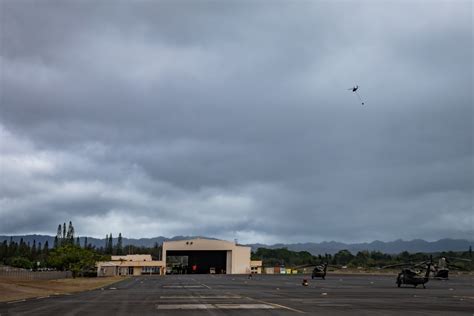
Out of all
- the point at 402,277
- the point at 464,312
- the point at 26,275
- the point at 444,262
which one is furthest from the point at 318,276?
the point at 464,312

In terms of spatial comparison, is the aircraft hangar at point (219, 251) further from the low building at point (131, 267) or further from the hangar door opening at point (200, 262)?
the low building at point (131, 267)

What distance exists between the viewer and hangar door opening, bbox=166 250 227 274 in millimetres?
174375

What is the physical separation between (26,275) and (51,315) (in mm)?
60008

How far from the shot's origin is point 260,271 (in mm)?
184375

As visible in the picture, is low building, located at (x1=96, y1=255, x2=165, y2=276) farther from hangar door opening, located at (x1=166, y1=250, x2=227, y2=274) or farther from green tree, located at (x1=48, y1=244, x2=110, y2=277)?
green tree, located at (x1=48, y1=244, x2=110, y2=277)

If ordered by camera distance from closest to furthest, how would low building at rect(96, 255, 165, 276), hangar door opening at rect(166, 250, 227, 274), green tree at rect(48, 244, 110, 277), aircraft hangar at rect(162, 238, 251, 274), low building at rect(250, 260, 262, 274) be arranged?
green tree at rect(48, 244, 110, 277), low building at rect(96, 255, 165, 276), aircraft hangar at rect(162, 238, 251, 274), hangar door opening at rect(166, 250, 227, 274), low building at rect(250, 260, 262, 274)

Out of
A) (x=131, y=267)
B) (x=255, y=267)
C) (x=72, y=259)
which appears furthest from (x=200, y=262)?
(x=72, y=259)

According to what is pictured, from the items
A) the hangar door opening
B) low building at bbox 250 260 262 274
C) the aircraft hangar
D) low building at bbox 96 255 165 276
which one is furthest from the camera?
low building at bbox 250 260 262 274

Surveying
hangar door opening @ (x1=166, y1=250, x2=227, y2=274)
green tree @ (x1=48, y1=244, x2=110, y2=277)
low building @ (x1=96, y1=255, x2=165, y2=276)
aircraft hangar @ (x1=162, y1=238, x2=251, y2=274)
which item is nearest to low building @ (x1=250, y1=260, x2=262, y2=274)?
aircraft hangar @ (x1=162, y1=238, x2=251, y2=274)

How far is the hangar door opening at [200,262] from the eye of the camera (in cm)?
17438

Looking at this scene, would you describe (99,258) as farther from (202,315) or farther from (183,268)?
(202,315)

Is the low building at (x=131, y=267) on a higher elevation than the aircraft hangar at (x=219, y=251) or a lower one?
lower

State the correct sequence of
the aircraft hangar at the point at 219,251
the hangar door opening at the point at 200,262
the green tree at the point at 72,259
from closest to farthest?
the green tree at the point at 72,259
the aircraft hangar at the point at 219,251
the hangar door opening at the point at 200,262

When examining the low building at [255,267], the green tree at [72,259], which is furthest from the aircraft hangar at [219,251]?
the green tree at [72,259]
